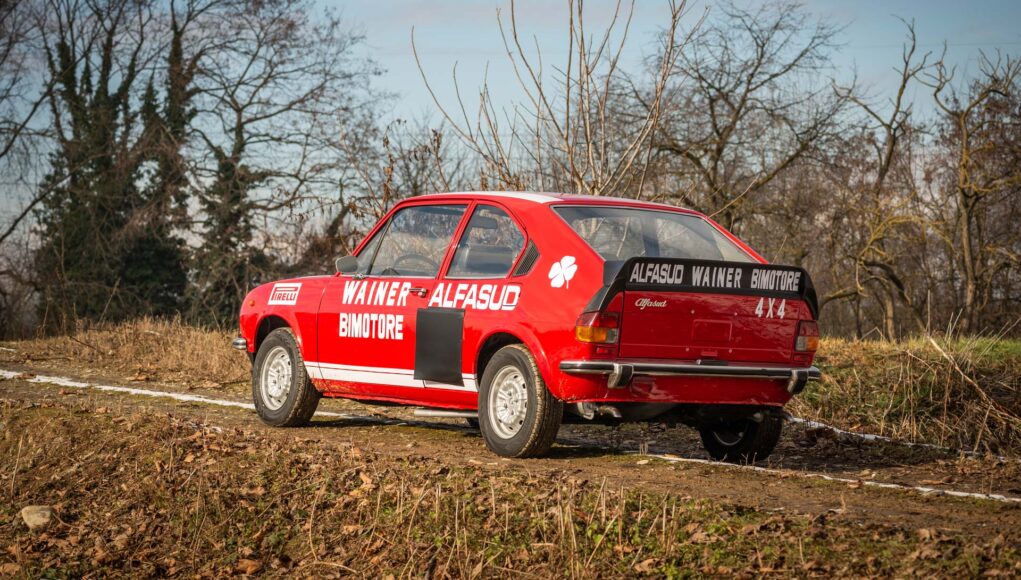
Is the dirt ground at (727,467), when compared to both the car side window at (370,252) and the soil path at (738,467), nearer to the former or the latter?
the soil path at (738,467)

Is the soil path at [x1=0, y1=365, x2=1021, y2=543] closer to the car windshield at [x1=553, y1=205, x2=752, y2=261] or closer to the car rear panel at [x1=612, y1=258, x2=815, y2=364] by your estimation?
the car rear panel at [x1=612, y1=258, x2=815, y2=364]

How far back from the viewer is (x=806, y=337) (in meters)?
7.41

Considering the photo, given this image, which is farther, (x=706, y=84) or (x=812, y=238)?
(x=812, y=238)

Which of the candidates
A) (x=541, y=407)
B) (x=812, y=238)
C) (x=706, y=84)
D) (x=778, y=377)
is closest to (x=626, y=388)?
(x=541, y=407)

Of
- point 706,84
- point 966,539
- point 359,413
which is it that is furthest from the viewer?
point 706,84

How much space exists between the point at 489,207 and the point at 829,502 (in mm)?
3204

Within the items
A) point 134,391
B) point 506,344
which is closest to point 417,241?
point 506,344

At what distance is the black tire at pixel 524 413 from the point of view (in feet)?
23.4

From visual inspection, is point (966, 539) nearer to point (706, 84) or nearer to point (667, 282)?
point (667, 282)

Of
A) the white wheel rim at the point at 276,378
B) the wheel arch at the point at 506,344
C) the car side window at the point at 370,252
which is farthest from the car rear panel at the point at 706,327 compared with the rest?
the white wheel rim at the point at 276,378

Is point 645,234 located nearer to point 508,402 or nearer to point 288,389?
point 508,402

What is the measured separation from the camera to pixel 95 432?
9.10 m

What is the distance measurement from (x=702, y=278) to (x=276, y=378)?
4104mm

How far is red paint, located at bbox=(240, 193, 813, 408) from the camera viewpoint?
22.5ft
